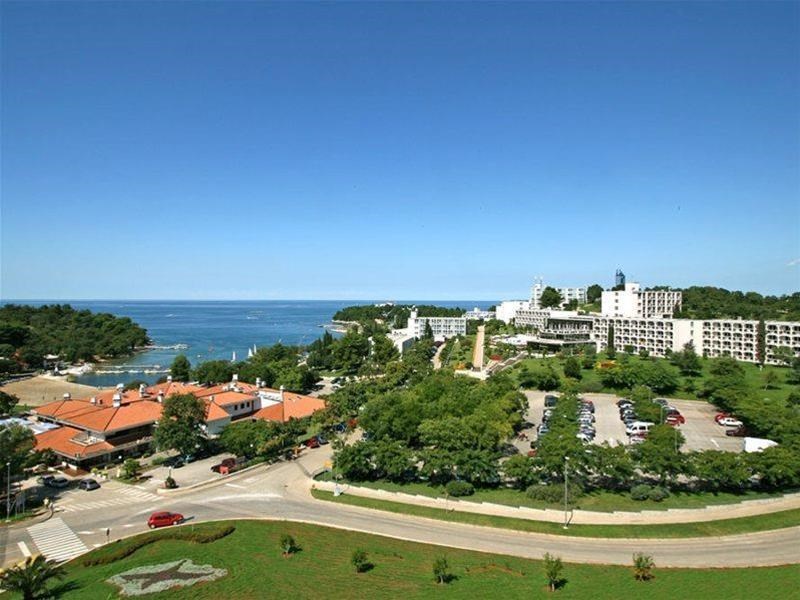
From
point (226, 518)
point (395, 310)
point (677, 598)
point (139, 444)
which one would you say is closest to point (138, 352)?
point (395, 310)

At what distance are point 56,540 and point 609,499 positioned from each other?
22.6 m

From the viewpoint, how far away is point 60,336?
297 feet

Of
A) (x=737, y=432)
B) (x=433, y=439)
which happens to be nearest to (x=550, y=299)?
(x=737, y=432)

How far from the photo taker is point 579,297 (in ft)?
408

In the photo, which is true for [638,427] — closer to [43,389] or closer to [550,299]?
[43,389]

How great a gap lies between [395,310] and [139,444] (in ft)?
384

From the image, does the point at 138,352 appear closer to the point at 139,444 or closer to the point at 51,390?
the point at 51,390

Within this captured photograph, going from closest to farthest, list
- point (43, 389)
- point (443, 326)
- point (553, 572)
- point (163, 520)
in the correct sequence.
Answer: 1. point (553, 572)
2. point (163, 520)
3. point (43, 389)
4. point (443, 326)

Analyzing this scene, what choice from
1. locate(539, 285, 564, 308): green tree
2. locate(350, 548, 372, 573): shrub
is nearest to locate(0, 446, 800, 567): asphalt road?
locate(350, 548, 372, 573): shrub

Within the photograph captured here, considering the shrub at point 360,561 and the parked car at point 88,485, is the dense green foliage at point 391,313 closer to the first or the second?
the parked car at point 88,485

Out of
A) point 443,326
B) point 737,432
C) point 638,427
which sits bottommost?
point 737,432

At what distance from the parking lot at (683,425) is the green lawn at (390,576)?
35.5 ft

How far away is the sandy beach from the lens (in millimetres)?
53000

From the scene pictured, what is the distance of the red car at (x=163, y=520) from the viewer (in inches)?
814
